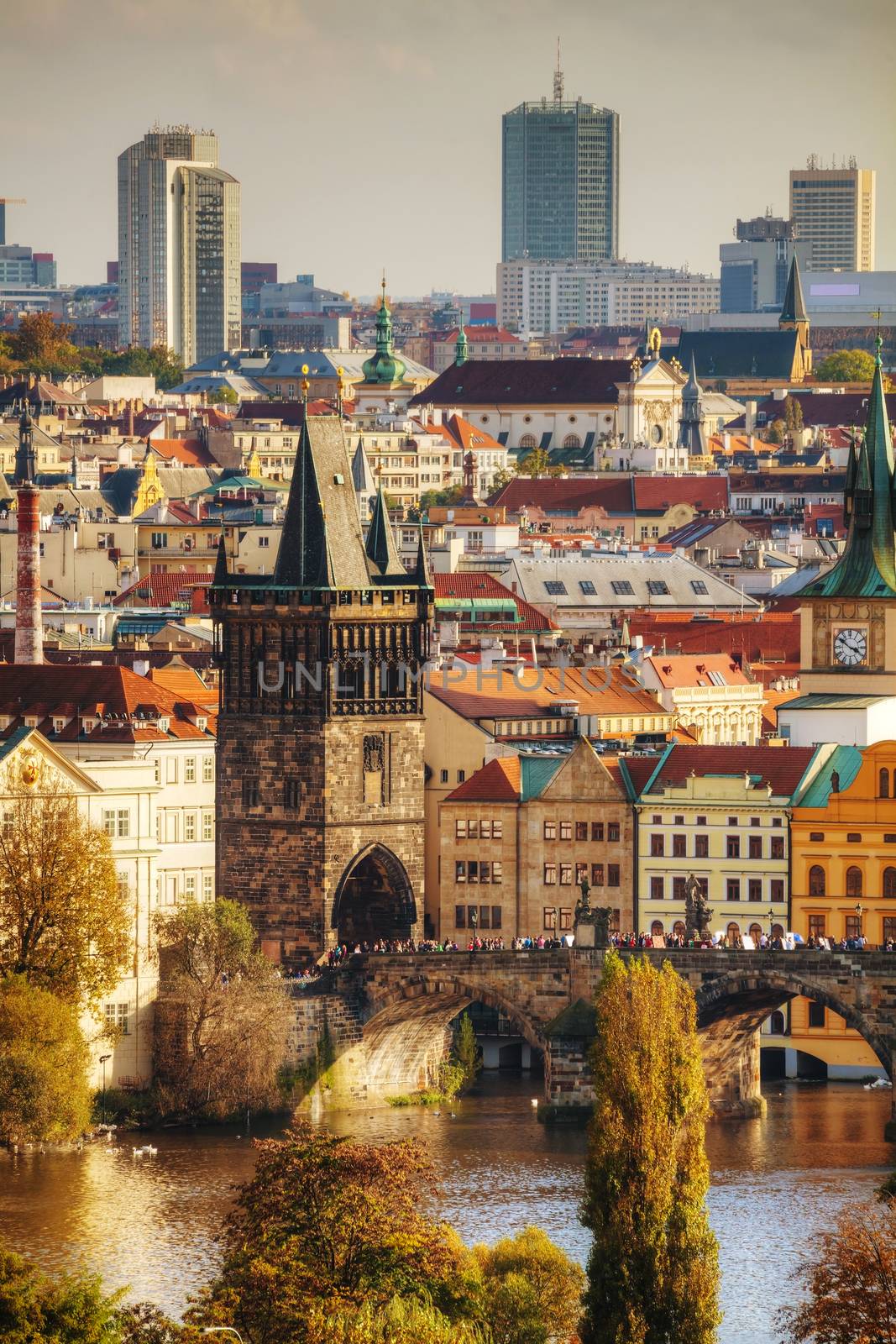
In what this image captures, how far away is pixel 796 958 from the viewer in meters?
115

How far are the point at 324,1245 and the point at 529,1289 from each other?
6.84 m

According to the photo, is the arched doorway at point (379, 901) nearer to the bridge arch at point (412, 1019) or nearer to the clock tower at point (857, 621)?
the bridge arch at point (412, 1019)

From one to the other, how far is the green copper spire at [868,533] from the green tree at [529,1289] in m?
52.7

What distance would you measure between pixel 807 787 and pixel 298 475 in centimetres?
1571

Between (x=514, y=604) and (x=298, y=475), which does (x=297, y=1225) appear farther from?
(x=514, y=604)

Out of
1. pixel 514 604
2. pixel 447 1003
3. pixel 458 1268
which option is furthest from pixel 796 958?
pixel 514 604

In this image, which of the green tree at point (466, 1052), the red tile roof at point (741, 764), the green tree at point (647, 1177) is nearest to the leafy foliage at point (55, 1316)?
the green tree at point (647, 1177)

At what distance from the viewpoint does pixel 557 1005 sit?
117 metres

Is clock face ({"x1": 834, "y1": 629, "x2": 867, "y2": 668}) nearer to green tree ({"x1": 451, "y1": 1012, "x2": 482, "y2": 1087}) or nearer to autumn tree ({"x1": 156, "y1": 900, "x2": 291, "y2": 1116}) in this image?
green tree ({"x1": 451, "y1": 1012, "x2": 482, "y2": 1087})

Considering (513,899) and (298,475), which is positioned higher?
(298,475)

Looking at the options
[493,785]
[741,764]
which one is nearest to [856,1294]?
[741,764]

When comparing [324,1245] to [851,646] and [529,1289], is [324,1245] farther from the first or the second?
[851,646]

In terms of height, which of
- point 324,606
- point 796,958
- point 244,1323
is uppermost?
point 324,606

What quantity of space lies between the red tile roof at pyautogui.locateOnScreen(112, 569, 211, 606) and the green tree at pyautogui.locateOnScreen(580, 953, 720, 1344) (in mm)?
87416
